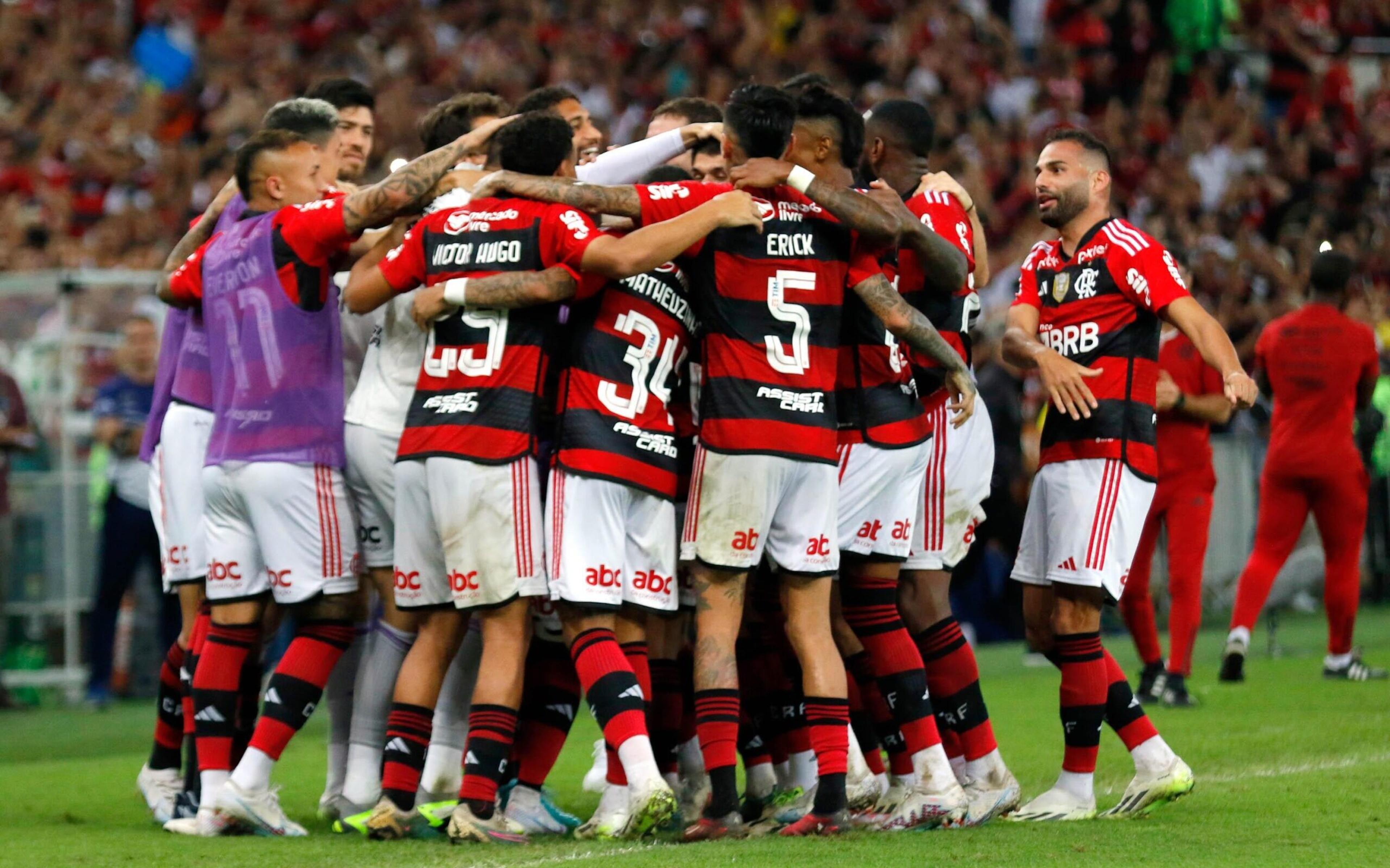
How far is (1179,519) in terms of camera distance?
10398mm

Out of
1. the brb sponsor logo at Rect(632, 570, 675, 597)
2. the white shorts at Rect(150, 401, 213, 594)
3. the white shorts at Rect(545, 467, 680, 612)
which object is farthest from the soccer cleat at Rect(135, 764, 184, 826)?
the brb sponsor logo at Rect(632, 570, 675, 597)

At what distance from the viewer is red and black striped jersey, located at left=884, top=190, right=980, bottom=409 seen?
22.4 ft

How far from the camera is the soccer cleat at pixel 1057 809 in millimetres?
6605

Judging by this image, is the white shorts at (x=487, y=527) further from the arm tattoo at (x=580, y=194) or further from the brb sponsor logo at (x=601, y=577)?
the arm tattoo at (x=580, y=194)

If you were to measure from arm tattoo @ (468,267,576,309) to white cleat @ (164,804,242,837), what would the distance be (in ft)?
6.95

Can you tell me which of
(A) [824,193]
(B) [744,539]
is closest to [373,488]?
(B) [744,539]

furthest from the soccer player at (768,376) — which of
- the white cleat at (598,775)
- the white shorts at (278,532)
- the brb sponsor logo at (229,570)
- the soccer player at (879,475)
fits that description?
the brb sponsor logo at (229,570)

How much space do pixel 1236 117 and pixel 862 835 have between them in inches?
621

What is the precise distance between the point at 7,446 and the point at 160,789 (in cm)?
523

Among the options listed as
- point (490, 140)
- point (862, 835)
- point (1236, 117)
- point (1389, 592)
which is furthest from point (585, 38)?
point (862, 835)

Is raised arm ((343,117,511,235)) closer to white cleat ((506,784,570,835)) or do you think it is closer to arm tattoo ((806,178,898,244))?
arm tattoo ((806,178,898,244))

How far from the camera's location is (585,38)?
20.4 meters

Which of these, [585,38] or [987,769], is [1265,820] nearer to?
[987,769]

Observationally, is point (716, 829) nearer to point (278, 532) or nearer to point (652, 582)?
point (652, 582)
